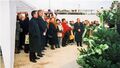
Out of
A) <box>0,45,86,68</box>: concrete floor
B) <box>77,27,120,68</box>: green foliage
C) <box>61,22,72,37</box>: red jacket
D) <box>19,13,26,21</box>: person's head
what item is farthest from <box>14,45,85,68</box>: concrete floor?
<box>77,27,120,68</box>: green foliage

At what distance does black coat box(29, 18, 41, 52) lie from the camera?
2.23 m

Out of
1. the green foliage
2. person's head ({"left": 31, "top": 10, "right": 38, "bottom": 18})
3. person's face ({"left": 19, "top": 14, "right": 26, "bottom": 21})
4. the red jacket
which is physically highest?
person's head ({"left": 31, "top": 10, "right": 38, "bottom": 18})

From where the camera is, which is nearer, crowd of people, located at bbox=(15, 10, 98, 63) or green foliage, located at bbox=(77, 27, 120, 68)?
green foliage, located at bbox=(77, 27, 120, 68)

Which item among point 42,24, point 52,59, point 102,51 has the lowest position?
point 52,59

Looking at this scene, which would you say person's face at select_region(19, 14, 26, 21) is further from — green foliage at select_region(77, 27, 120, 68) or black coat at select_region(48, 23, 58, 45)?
green foliage at select_region(77, 27, 120, 68)

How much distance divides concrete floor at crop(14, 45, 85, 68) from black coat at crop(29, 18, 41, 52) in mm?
90

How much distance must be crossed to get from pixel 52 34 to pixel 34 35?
0.15 meters

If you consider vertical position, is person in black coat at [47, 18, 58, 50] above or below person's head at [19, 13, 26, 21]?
below

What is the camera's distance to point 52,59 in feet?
7.31

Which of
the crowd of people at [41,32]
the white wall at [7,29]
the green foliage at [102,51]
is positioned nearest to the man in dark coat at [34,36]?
the crowd of people at [41,32]

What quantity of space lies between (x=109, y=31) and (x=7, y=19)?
1.00 m

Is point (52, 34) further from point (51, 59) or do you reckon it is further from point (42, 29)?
point (51, 59)

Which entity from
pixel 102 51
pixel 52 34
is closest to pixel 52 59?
pixel 52 34

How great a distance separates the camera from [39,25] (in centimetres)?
224
